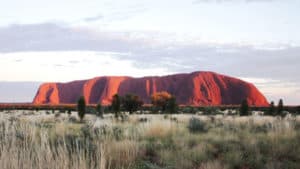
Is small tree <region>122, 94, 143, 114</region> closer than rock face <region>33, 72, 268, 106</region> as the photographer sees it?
Yes

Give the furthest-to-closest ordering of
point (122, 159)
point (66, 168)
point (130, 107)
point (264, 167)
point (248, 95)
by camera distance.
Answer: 1. point (248, 95)
2. point (130, 107)
3. point (264, 167)
4. point (122, 159)
5. point (66, 168)

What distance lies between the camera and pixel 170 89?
465 ft

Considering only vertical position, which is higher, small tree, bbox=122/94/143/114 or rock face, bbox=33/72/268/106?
rock face, bbox=33/72/268/106

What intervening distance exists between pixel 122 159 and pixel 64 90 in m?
155

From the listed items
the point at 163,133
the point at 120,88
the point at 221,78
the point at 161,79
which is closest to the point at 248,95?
the point at 221,78

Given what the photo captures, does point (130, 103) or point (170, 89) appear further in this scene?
point (170, 89)

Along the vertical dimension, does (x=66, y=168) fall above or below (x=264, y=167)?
above

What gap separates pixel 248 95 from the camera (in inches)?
5261

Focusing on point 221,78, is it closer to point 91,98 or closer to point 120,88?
point 120,88

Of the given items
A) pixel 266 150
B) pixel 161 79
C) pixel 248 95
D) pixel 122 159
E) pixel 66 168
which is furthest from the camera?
pixel 161 79

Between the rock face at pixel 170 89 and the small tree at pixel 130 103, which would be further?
the rock face at pixel 170 89

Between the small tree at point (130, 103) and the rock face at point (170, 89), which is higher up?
the rock face at point (170, 89)

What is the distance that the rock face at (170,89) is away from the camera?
441ft

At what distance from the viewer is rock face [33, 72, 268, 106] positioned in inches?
5295
